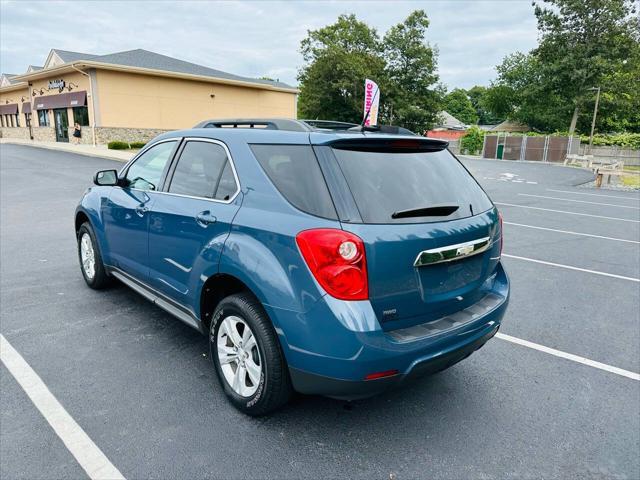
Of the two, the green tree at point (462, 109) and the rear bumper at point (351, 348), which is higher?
the green tree at point (462, 109)

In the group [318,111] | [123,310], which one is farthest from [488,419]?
[318,111]

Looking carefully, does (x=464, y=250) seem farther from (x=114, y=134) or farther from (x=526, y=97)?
(x=526, y=97)

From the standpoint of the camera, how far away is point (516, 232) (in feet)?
29.1

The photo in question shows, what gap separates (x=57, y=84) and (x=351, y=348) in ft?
126

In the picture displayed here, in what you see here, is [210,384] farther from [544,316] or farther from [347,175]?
[544,316]

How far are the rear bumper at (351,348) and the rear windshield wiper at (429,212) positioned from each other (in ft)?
1.76

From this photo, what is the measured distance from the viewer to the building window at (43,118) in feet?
120

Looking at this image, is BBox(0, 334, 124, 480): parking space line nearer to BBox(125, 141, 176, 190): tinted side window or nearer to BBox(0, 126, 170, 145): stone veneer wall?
BBox(125, 141, 176, 190): tinted side window

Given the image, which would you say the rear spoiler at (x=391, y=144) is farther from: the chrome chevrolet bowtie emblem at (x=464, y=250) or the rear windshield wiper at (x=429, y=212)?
the chrome chevrolet bowtie emblem at (x=464, y=250)

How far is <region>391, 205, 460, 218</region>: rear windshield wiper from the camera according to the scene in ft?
8.05

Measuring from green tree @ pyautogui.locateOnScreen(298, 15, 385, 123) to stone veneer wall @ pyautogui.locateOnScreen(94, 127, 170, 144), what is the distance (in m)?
22.7

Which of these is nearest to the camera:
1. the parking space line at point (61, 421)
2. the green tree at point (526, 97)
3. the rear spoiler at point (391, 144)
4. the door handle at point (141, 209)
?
the parking space line at point (61, 421)

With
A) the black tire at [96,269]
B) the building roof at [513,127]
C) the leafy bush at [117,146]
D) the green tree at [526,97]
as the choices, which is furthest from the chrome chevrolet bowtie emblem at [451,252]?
the building roof at [513,127]

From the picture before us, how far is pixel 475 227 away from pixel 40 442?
2.79 meters
